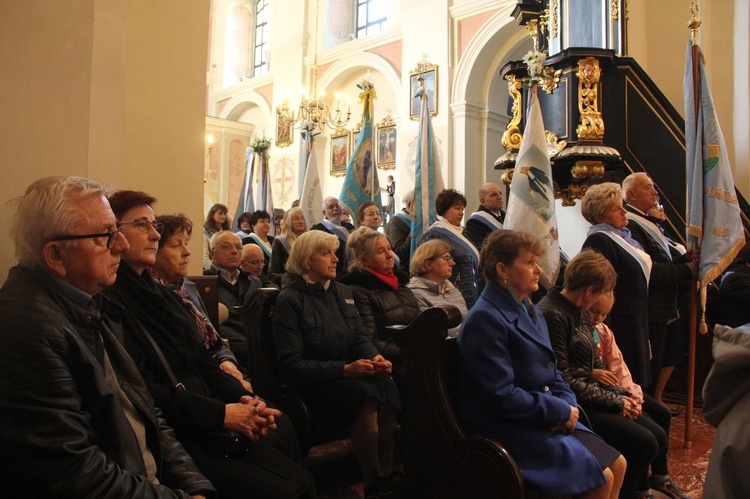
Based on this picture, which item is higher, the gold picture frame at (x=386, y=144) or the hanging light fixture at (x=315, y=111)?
the hanging light fixture at (x=315, y=111)

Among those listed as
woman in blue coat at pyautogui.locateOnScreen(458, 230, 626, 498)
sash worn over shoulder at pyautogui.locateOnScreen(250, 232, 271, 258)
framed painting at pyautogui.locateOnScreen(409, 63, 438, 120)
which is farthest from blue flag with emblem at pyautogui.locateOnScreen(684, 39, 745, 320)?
framed painting at pyautogui.locateOnScreen(409, 63, 438, 120)

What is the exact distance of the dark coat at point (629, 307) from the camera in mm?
3695

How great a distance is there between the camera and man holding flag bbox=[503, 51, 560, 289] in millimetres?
4215

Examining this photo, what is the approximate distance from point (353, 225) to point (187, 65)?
10.9 ft

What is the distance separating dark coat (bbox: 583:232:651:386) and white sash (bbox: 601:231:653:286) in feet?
0.06

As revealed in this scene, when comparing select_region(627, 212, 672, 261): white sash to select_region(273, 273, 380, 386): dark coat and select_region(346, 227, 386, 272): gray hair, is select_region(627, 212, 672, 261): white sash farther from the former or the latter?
select_region(273, 273, 380, 386): dark coat

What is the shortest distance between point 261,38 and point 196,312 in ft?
56.2

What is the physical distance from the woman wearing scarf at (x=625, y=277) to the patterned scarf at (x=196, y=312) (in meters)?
2.35

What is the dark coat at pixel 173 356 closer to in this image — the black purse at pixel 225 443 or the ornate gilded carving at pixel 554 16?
the black purse at pixel 225 443

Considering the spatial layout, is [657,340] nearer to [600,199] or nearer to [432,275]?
[600,199]

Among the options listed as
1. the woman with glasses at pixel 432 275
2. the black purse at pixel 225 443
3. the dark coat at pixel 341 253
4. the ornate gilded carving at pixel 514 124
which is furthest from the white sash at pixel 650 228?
the black purse at pixel 225 443

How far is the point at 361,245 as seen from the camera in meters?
3.66

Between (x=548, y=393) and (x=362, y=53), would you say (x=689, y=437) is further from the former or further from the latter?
(x=362, y=53)

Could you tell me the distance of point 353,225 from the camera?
6953mm
